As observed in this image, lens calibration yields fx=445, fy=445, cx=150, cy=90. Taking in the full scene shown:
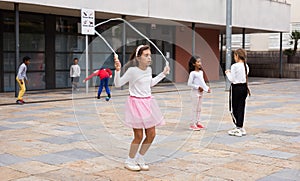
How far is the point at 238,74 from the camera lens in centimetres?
842

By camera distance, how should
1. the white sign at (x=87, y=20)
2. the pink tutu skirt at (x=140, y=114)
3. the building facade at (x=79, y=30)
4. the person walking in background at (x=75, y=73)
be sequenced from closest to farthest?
the pink tutu skirt at (x=140, y=114), the white sign at (x=87, y=20), the building facade at (x=79, y=30), the person walking in background at (x=75, y=73)

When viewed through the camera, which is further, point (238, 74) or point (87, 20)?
point (87, 20)

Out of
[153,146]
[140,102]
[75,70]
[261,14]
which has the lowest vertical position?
[153,146]

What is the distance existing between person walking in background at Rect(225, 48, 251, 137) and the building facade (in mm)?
6898

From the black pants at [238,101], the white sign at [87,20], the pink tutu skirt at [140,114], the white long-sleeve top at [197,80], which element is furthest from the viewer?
the white sign at [87,20]

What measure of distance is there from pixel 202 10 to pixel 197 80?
1348cm

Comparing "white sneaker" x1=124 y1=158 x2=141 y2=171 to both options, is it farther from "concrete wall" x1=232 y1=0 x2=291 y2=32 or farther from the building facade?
"concrete wall" x1=232 y1=0 x2=291 y2=32

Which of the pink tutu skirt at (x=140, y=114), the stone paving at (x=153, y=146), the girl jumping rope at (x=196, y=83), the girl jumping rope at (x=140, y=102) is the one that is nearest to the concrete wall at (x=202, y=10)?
the stone paving at (x=153, y=146)

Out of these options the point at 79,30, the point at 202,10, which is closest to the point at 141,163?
the point at 79,30

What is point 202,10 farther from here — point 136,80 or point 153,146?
point 136,80

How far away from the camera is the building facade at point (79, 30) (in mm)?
17719

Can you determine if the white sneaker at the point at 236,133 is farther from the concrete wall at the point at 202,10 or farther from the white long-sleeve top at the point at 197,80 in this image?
the concrete wall at the point at 202,10

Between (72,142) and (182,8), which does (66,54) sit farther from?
(72,142)

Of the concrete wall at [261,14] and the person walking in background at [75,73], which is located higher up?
the concrete wall at [261,14]
